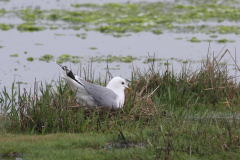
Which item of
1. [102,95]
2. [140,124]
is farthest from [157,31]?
[140,124]

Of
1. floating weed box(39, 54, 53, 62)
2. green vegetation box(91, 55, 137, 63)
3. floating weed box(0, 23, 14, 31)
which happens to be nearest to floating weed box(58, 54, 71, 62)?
floating weed box(39, 54, 53, 62)

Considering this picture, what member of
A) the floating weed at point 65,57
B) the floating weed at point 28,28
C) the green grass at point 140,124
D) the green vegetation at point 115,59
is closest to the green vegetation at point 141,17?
the floating weed at point 28,28

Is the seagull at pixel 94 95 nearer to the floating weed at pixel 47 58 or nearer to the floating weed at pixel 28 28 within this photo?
the floating weed at pixel 47 58

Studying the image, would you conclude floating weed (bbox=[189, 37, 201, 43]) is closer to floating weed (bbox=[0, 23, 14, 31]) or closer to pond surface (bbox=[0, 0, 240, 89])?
pond surface (bbox=[0, 0, 240, 89])

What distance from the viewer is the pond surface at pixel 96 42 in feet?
44.9

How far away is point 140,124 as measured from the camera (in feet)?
25.2

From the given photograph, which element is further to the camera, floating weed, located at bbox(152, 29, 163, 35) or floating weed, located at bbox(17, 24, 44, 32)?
floating weed, located at bbox(17, 24, 44, 32)

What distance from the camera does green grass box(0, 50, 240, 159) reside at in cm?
612

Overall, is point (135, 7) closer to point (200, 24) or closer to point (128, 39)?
point (200, 24)

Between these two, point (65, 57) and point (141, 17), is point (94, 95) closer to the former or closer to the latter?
point (65, 57)

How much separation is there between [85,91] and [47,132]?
1.05 m

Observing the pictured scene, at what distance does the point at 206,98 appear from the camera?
30.6 feet

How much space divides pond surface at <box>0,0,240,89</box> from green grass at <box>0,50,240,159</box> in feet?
9.37

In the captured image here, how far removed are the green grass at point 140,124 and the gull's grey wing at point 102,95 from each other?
15 cm
